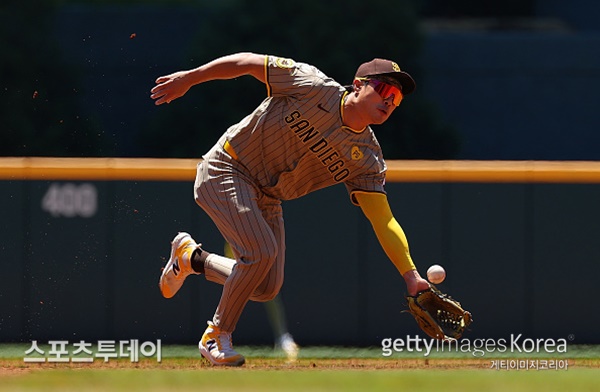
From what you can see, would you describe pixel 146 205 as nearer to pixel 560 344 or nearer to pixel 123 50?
pixel 560 344

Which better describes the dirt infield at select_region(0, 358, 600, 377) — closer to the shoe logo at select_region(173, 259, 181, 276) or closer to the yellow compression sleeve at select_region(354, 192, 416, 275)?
the shoe logo at select_region(173, 259, 181, 276)

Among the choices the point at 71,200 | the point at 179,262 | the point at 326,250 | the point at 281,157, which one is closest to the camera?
the point at 281,157

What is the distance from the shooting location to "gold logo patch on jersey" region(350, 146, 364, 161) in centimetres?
736

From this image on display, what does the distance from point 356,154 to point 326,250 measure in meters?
2.14

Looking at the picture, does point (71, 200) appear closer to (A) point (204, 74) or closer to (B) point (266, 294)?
(B) point (266, 294)

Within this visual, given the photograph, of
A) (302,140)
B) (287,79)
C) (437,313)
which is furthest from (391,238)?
(287,79)

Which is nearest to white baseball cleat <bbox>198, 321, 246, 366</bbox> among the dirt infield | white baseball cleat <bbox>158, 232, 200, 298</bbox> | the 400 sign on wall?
the dirt infield

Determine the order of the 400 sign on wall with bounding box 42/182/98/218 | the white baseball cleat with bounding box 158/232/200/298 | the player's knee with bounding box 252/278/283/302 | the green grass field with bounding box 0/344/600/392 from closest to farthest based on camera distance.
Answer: the green grass field with bounding box 0/344/600/392 → the player's knee with bounding box 252/278/283/302 → the white baseball cleat with bounding box 158/232/200/298 → the 400 sign on wall with bounding box 42/182/98/218

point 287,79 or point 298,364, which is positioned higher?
point 287,79

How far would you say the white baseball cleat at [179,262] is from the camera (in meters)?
7.95

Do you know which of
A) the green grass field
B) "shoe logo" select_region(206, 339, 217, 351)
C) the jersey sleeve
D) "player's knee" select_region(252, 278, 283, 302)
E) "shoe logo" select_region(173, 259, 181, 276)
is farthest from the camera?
"shoe logo" select_region(173, 259, 181, 276)

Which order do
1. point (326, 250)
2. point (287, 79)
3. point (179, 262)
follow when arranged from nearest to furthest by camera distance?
point (287, 79) < point (179, 262) < point (326, 250)

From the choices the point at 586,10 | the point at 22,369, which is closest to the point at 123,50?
the point at 586,10

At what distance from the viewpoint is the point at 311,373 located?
7645 mm
